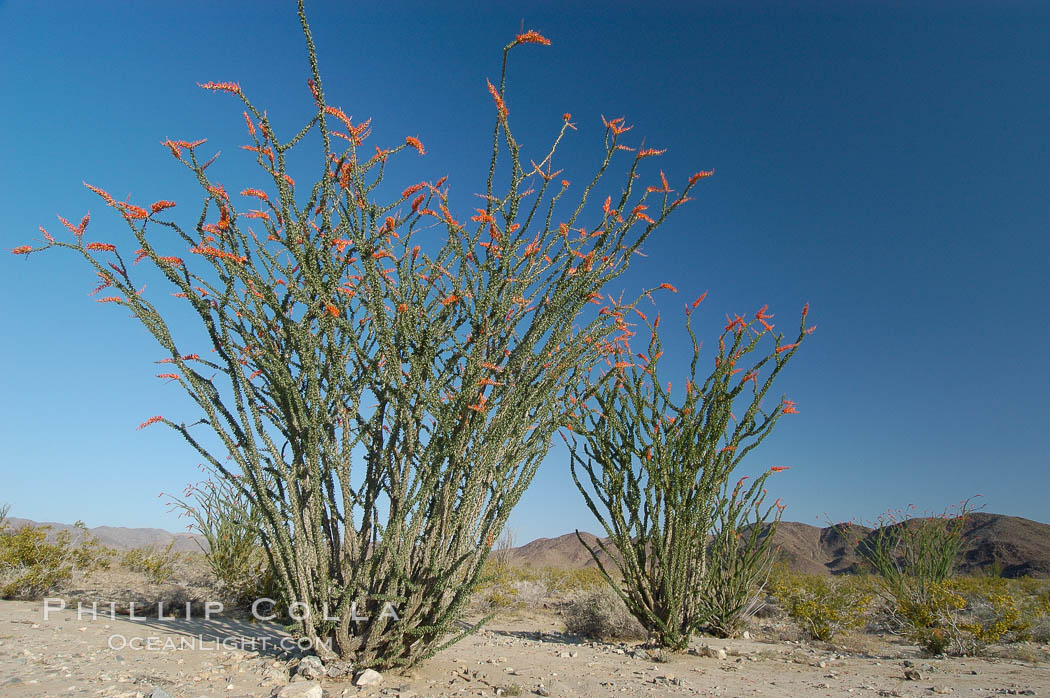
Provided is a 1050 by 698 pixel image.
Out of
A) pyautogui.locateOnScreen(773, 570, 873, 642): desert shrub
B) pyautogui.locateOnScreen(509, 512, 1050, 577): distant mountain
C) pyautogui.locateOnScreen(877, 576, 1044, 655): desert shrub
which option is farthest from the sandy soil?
pyautogui.locateOnScreen(509, 512, 1050, 577): distant mountain

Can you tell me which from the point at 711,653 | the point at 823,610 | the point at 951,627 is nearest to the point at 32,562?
the point at 711,653

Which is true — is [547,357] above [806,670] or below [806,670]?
above

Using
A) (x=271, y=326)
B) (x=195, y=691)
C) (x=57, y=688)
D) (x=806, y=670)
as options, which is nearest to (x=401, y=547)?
(x=195, y=691)

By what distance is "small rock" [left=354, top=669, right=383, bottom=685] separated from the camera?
3830mm

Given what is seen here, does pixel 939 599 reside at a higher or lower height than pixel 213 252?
lower

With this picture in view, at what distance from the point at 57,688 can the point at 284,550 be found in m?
1.44

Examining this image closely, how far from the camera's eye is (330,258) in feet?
13.2

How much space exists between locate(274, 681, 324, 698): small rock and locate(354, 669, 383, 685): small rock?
0.88ft

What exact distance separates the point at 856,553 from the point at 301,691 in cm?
2491

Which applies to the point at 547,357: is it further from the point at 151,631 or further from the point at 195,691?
the point at 151,631

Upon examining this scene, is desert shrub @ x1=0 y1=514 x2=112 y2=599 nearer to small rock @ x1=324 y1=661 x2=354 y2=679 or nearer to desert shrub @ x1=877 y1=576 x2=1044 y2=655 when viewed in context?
small rock @ x1=324 y1=661 x2=354 y2=679

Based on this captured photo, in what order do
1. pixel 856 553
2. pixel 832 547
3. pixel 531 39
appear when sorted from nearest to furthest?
pixel 531 39 → pixel 856 553 → pixel 832 547

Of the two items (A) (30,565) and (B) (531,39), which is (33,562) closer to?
(A) (30,565)

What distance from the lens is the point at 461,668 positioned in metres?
4.59
